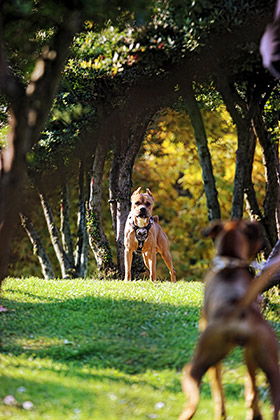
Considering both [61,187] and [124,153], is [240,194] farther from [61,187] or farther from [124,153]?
[61,187]

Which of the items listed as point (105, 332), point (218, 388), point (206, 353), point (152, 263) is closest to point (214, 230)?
point (206, 353)

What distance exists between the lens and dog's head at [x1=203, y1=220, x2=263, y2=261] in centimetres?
480

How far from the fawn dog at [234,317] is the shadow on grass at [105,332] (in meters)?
2.82

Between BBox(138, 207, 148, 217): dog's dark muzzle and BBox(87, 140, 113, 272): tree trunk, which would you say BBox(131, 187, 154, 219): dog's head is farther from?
BBox(87, 140, 113, 272): tree trunk

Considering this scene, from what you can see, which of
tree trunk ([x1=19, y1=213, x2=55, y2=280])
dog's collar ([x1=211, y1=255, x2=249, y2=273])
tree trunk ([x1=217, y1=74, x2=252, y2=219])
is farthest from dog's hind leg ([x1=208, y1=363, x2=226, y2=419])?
tree trunk ([x1=19, y1=213, x2=55, y2=280])

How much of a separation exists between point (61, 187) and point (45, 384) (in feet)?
44.2

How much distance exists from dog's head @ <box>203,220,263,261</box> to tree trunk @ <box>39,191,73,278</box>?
13877 mm

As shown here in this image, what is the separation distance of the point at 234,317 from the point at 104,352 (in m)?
3.92

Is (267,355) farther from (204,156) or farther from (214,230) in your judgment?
(204,156)

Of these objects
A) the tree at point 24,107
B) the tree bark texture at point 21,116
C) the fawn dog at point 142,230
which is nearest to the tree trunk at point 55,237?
the fawn dog at point 142,230

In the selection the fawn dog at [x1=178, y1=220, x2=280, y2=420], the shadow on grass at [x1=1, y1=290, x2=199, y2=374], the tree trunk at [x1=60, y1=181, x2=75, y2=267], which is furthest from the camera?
the tree trunk at [x1=60, y1=181, x2=75, y2=267]

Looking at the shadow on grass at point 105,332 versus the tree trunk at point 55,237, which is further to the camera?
the tree trunk at point 55,237

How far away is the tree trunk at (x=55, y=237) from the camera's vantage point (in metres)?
18.6

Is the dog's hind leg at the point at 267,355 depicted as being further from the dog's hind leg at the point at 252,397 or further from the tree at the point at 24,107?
→ the tree at the point at 24,107
